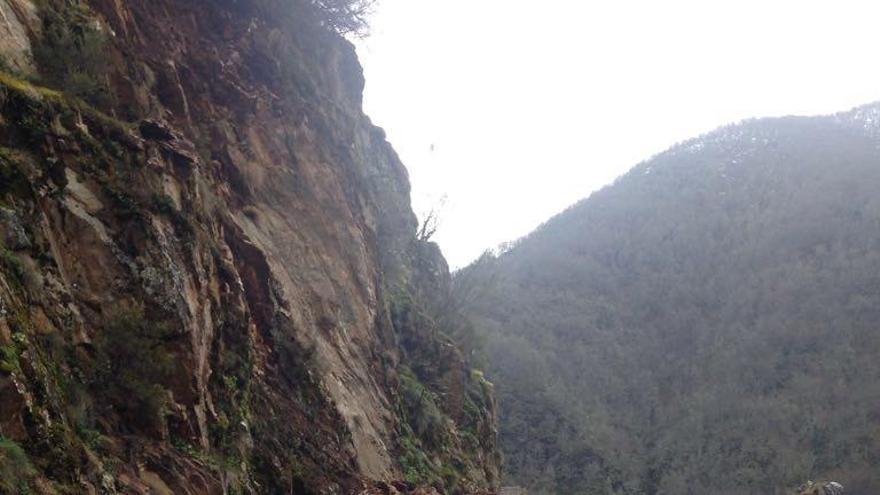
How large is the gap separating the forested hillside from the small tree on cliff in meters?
14.5

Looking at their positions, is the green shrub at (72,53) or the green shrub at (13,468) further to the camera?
the green shrub at (72,53)

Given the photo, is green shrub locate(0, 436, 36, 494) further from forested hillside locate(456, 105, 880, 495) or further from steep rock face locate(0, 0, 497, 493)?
forested hillside locate(456, 105, 880, 495)

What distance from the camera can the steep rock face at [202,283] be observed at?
7047mm

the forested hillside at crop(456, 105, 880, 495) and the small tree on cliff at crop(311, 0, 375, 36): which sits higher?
the small tree on cliff at crop(311, 0, 375, 36)

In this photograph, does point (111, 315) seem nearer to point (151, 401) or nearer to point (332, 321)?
point (151, 401)

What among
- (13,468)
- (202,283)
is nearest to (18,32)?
(202,283)

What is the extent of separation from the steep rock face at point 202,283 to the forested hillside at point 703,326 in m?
17.7

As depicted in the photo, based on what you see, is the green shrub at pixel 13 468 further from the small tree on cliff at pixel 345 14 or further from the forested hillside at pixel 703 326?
the forested hillside at pixel 703 326

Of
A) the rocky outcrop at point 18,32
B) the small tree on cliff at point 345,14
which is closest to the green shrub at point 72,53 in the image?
the rocky outcrop at point 18,32

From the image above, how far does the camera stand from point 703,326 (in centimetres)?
7262

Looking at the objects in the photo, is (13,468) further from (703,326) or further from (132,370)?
(703,326)

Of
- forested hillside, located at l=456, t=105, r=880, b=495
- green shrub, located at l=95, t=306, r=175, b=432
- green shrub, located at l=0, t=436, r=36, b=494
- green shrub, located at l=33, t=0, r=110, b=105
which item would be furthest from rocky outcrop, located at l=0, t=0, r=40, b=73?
forested hillside, located at l=456, t=105, r=880, b=495

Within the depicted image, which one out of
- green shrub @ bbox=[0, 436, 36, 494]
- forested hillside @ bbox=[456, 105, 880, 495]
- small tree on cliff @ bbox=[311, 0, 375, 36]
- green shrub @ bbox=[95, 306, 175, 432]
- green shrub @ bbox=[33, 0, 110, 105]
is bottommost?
forested hillside @ bbox=[456, 105, 880, 495]

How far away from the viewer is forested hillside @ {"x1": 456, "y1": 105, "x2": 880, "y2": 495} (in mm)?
51656
